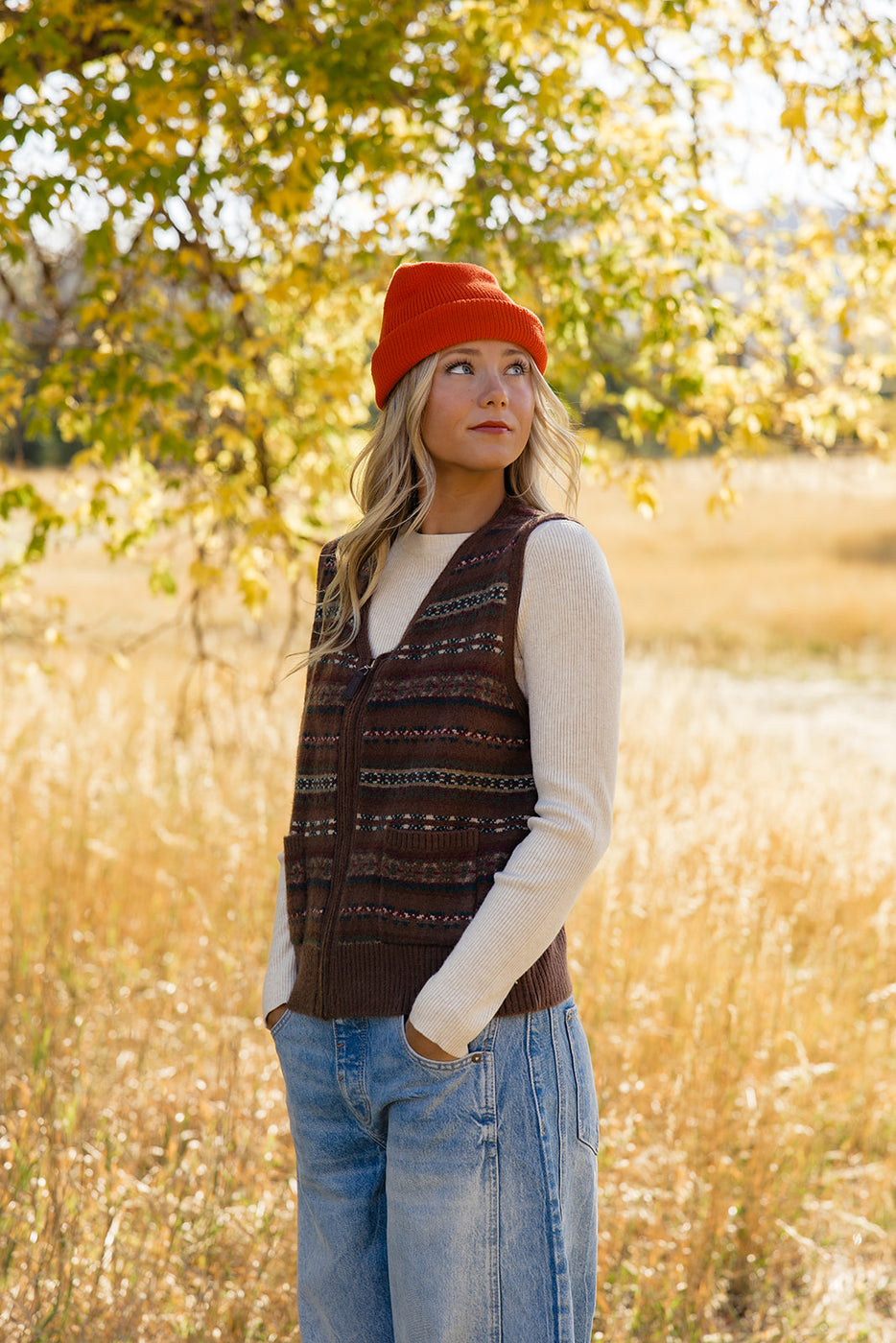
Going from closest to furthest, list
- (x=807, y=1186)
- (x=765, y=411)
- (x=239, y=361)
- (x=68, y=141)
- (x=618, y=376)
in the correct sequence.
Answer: (x=807, y=1186) < (x=68, y=141) < (x=239, y=361) < (x=765, y=411) < (x=618, y=376)

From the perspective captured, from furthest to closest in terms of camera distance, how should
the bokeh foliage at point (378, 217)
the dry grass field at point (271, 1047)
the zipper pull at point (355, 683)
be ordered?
1. the bokeh foliage at point (378, 217)
2. the dry grass field at point (271, 1047)
3. the zipper pull at point (355, 683)

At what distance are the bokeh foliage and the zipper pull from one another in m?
2.22

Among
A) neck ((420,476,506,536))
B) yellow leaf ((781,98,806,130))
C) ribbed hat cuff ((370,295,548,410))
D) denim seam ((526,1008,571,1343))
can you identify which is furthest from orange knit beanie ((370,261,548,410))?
yellow leaf ((781,98,806,130))

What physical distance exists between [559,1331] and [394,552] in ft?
3.54

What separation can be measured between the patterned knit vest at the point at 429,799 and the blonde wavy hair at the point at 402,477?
146 millimetres

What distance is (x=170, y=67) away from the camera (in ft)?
12.3

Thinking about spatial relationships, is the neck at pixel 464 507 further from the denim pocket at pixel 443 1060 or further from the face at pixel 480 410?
the denim pocket at pixel 443 1060

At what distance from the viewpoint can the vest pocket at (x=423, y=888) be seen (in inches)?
56.0

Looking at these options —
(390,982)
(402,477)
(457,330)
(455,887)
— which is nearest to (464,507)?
(402,477)

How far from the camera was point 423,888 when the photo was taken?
4.71ft

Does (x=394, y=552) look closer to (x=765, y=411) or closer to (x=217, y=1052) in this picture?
(x=217, y=1052)

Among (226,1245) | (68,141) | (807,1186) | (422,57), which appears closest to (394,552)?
(226,1245)

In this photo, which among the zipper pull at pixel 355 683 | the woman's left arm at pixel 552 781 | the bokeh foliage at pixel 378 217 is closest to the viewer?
the woman's left arm at pixel 552 781

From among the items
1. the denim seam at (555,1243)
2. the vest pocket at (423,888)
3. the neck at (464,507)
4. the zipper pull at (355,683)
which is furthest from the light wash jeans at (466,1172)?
the neck at (464,507)
